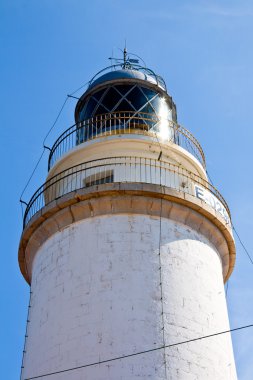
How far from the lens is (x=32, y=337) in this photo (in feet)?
47.1

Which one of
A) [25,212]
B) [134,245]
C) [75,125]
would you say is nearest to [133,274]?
[134,245]

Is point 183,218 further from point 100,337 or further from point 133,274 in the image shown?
point 100,337

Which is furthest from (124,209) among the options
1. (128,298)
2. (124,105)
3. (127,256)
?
(124,105)

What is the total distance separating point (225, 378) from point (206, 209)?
378 cm

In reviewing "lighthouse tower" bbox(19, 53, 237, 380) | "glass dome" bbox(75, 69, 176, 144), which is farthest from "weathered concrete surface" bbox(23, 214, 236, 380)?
"glass dome" bbox(75, 69, 176, 144)

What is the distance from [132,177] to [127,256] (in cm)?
241

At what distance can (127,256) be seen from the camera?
1418cm

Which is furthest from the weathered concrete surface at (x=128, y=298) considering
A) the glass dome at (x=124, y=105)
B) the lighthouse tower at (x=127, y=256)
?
the glass dome at (x=124, y=105)

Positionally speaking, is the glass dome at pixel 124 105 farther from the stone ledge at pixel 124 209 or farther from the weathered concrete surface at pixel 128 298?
the weathered concrete surface at pixel 128 298

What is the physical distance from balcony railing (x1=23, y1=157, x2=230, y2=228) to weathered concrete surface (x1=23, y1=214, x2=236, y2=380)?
2.93 feet

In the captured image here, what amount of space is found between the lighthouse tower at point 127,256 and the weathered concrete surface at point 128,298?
0.9 inches

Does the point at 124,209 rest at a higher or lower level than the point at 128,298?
higher

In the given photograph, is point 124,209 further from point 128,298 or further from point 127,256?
point 128,298

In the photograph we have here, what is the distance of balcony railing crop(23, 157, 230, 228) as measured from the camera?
15923 millimetres
